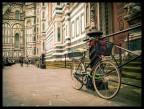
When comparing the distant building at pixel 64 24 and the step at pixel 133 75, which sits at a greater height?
the distant building at pixel 64 24

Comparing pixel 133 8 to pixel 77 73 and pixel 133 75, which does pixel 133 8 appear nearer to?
pixel 133 75

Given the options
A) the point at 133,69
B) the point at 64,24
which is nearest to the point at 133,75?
the point at 133,69

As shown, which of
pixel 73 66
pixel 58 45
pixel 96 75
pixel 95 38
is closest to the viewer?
pixel 96 75

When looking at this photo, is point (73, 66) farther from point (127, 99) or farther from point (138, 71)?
point (138, 71)

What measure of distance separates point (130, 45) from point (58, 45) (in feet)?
58.9

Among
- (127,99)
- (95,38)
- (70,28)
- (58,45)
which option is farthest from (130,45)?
(58,45)

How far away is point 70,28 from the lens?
74.3ft

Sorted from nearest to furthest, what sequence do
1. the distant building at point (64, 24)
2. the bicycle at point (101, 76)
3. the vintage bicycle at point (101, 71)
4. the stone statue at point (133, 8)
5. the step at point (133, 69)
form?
the bicycle at point (101, 76), the vintage bicycle at point (101, 71), the step at point (133, 69), the stone statue at point (133, 8), the distant building at point (64, 24)

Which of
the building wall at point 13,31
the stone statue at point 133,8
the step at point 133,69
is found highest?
the building wall at point 13,31

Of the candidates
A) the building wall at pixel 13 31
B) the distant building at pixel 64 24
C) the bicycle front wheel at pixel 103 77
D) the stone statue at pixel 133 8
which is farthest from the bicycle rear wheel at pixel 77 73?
the building wall at pixel 13 31

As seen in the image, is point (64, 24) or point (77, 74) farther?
point (64, 24)

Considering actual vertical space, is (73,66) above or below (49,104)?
above

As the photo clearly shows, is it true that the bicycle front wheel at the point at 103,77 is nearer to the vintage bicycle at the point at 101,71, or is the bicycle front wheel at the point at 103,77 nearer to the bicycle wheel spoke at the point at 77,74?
the vintage bicycle at the point at 101,71

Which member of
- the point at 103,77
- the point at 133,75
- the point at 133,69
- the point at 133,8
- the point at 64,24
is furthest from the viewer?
the point at 64,24
